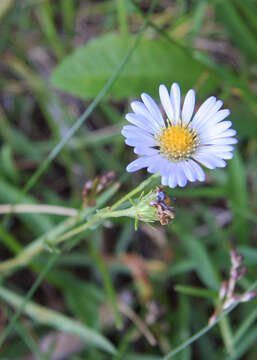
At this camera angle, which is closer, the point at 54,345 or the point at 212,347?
the point at 54,345

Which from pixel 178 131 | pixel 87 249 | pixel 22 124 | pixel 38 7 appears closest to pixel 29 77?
pixel 22 124

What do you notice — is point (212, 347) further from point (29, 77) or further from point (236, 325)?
point (29, 77)

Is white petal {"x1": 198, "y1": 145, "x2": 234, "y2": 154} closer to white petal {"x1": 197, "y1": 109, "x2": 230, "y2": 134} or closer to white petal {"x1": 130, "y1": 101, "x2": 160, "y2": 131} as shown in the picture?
white petal {"x1": 197, "y1": 109, "x2": 230, "y2": 134}

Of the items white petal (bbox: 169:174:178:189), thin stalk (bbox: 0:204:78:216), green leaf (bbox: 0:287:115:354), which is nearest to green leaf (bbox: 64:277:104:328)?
green leaf (bbox: 0:287:115:354)

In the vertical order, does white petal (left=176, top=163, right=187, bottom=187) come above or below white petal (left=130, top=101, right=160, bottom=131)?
below

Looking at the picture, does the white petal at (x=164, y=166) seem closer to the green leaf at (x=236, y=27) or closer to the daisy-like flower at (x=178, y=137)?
the daisy-like flower at (x=178, y=137)

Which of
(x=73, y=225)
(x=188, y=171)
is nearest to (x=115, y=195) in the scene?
(x=73, y=225)
